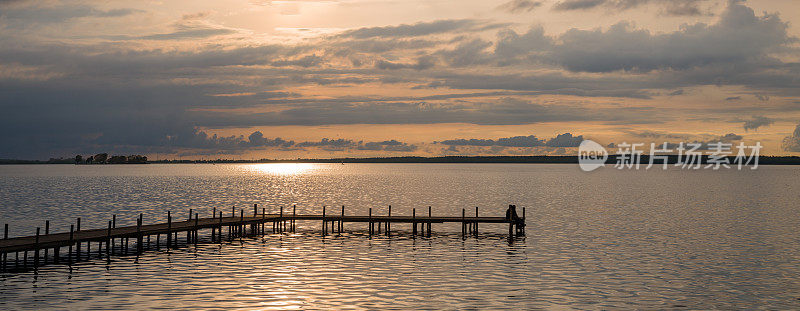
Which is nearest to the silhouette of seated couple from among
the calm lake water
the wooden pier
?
the wooden pier

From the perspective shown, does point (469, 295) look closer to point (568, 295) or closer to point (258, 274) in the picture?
point (568, 295)

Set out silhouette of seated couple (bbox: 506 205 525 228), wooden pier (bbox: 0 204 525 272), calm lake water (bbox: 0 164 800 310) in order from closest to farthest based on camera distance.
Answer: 1. calm lake water (bbox: 0 164 800 310)
2. wooden pier (bbox: 0 204 525 272)
3. silhouette of seated couple (bbox: 506 205 525 228)

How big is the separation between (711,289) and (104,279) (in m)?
30.8

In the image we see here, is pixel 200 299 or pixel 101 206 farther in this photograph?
pixel 101 206

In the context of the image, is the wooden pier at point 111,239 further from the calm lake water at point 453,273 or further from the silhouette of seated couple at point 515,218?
the calm lake water at point 453,273

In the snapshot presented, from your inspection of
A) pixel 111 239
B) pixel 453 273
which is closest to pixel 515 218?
pixel 453 273

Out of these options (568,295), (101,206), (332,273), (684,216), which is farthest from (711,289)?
(101,206)

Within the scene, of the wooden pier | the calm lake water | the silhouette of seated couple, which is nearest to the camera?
the calm lake water

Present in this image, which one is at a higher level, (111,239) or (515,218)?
(515,218)

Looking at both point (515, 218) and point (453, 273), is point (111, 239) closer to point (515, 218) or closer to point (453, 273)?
point (453, 273)

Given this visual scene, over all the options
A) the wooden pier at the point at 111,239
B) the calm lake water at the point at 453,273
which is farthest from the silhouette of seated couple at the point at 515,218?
the calm lake water at the point at 453,273

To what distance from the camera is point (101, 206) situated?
10025cm

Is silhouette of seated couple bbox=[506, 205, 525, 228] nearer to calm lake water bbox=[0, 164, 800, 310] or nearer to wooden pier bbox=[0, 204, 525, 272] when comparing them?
wooden pier bbox=[0, 204, 525, 272]

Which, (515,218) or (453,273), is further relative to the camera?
(515,218)
